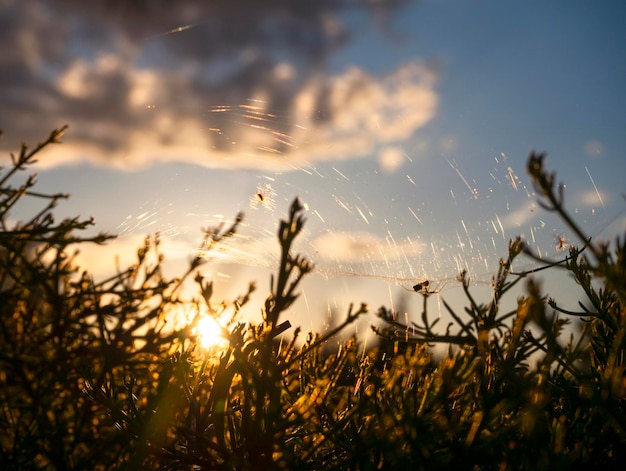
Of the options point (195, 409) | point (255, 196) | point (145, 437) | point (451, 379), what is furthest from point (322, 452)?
point (255, 196)

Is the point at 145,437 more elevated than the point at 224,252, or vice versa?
the point at 224,252

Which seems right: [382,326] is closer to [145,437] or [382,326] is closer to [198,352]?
[145,437]

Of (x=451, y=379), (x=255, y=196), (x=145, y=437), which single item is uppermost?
(x=255, y=196)

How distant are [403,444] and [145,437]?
1252mm

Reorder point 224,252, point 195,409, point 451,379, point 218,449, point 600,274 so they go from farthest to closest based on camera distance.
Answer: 1. point 224,252
2. point 195,409
3. point 218,449
4. point 451,379
5. point 600,274

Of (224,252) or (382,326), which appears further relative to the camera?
(224,252)

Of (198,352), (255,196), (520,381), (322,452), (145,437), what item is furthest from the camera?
(198,352)

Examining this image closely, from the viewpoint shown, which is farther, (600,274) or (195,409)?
(195,409)

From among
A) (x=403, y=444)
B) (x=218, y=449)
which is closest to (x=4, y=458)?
(x=218, y=449)


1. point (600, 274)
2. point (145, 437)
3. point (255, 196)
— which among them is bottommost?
point (145, 437)

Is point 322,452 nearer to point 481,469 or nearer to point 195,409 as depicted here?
point 195,409

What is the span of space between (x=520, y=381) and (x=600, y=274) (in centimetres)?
53

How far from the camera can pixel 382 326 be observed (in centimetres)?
312

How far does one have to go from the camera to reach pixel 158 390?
272 cm
